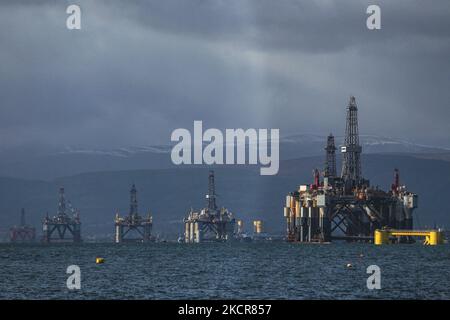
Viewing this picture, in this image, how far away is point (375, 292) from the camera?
123m
